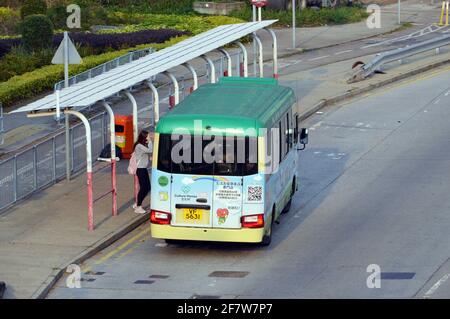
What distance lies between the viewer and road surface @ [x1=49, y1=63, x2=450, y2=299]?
1953cm

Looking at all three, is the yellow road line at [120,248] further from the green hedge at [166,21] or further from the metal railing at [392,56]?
the green hedge at [166,21]

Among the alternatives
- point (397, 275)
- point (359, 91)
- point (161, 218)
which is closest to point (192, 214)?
point (161, 218)

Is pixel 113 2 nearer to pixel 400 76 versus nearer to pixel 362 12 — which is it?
pixel 362 12

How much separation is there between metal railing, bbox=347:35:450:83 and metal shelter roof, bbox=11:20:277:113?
22.8 feet

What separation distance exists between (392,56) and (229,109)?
19.1m

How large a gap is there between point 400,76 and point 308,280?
2018 cm

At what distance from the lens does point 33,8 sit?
46500 mm

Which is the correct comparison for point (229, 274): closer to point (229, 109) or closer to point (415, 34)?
point (229, 109)

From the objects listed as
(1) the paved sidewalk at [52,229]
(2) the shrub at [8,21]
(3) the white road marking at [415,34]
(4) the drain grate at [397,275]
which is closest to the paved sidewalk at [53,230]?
(1) the paved sidewalk at [52,229]

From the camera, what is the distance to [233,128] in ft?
69.5

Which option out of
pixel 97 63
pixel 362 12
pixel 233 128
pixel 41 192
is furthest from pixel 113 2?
pixel 233 128

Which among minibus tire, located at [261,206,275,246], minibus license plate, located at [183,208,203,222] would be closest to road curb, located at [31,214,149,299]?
minibus license plate, located at [183,208,203,222]

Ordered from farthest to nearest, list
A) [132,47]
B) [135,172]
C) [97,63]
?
1. [132,47]
2. [97,63]
3. [135,172]

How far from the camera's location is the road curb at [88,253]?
19.5m
